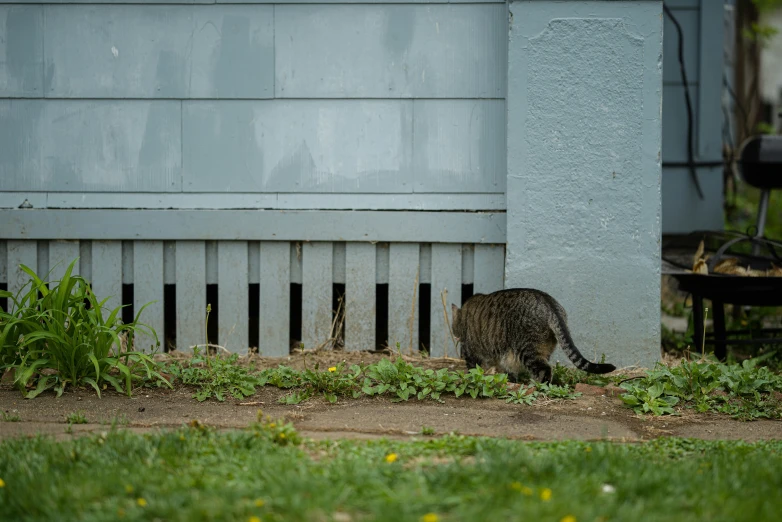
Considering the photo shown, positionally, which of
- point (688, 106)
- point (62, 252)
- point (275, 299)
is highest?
point (688, 106)

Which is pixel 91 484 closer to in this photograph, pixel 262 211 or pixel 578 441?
pixel 578 441

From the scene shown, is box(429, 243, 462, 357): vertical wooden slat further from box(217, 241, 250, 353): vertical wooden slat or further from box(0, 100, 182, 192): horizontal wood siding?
box(0, 100, 182, 192): horizontal wood siding

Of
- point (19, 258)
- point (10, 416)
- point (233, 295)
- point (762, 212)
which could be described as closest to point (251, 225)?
point (233, 295)

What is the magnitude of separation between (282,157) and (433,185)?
1007 millimetres

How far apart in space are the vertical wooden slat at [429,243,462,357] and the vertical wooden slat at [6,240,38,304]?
2620 mm

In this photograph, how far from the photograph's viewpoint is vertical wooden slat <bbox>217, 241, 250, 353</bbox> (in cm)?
573

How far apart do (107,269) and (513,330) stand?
2.67 m

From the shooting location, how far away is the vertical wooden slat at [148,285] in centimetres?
572

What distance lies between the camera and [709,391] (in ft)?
15.9

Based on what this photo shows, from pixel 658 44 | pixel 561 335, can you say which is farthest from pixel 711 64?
pixel 561 335

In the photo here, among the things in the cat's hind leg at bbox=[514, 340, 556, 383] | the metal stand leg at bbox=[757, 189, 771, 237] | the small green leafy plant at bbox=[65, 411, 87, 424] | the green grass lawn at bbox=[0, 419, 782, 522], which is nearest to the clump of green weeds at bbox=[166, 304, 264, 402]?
the small green leafy plant at bbox=[65, 411, 87, 424]

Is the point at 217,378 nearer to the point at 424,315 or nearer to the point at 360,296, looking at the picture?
the point at 360,296

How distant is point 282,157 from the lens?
18.8 ft

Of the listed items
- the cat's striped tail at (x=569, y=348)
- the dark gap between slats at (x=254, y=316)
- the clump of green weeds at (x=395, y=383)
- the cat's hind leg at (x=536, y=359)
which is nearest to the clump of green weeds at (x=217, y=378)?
Result: the clump of green weeds at (x=395, y=383)
